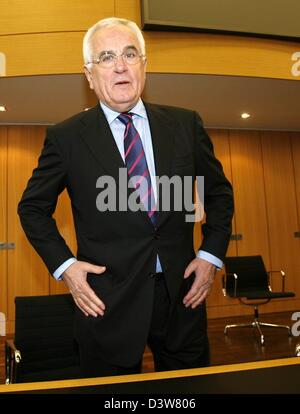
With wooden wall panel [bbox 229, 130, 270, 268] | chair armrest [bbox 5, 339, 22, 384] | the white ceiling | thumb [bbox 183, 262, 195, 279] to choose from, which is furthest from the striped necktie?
wooden wall panel [bbox 229, 130, 270, 268]

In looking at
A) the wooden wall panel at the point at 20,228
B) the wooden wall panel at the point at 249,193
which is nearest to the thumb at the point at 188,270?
the wooden wall panel at the point at 20,228

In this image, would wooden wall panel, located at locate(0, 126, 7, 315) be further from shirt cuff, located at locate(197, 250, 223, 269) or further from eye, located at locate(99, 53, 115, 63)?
shirt cuff, located at locate(197, 250, 223, 269)

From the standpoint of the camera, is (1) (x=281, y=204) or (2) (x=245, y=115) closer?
(2) (x=245, y=115)

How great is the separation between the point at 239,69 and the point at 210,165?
3154mm

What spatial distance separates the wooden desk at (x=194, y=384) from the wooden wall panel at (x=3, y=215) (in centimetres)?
542

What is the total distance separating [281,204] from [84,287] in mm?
6391

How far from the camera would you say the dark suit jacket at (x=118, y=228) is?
1256 mm

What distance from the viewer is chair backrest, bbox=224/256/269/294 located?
17.0 ft

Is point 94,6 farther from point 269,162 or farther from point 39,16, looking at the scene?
point 269,162

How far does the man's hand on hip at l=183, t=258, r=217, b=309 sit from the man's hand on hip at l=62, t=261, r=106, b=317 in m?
0.31

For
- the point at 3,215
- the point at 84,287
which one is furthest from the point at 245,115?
the point at 84,287

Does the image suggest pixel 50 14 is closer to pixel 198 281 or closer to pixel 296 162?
pixel 198 281

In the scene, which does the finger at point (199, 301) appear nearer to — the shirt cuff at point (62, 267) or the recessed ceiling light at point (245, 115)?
the shirt cuff at point (62, 267)

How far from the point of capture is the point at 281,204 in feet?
23.1
